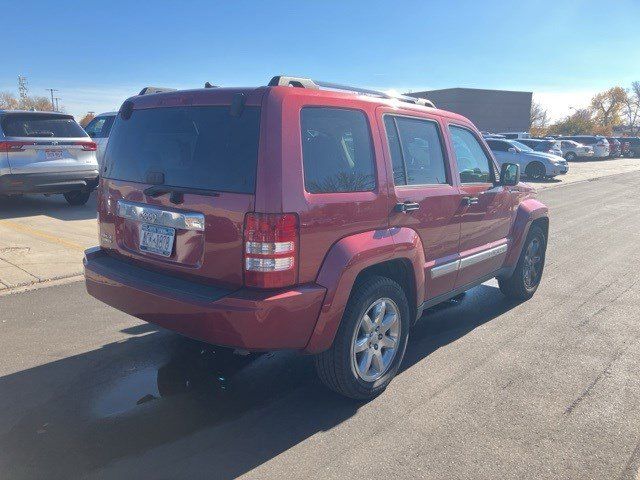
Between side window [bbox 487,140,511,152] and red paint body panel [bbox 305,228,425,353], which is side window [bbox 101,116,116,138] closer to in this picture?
red paint body panel [bbox 305,228,425,353]

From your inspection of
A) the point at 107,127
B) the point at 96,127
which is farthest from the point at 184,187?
the point at 96,127

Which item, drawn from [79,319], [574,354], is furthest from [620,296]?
[79,319]

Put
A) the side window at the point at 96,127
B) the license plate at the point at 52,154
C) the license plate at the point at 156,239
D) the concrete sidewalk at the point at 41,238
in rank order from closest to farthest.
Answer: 1. the license plate at the point at 156,239
2. the concrete sidewalk at the point at 41,238
3. the license plate at the point at 52,154
4. the side window at the point at 96,127

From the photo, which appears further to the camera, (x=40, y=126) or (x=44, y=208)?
(x=44, y=208)

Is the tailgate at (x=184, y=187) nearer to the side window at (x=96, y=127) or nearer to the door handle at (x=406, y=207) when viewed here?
the door handle at (x=406, y=207)

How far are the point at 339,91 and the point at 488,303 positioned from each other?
10.8ft

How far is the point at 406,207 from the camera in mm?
3471

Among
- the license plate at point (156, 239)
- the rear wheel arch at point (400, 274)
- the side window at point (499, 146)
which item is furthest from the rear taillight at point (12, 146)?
the side window at point (499, 146)

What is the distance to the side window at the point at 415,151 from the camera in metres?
3.53

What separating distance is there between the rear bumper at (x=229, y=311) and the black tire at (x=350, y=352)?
12.6 inches

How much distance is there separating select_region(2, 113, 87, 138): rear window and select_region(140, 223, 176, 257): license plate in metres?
6.88

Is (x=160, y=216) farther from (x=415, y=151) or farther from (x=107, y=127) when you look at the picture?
(x=107, y=127)

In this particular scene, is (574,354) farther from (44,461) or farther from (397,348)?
(44,461)

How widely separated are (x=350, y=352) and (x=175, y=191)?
1.48m
